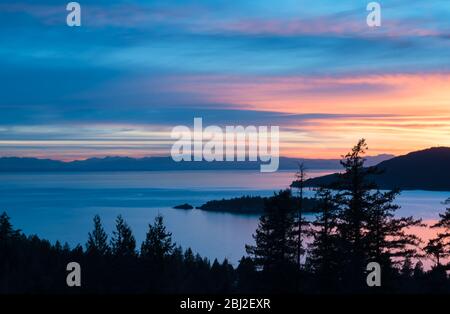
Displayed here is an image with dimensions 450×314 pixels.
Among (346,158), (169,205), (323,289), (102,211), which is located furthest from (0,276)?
(169,205)

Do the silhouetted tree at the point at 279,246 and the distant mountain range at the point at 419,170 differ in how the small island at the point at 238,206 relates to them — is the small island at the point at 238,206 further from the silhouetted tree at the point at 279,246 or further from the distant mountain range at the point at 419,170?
the silhouetted tree at the point at 279,246

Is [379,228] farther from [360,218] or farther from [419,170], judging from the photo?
[419,170]

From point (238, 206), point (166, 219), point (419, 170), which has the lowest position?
point (166, 219)

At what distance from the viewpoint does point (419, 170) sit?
235ft

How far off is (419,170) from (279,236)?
57.9 meters

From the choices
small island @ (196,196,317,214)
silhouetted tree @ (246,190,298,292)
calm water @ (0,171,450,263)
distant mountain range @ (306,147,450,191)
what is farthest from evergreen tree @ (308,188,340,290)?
small island @ (196,196,317,214)

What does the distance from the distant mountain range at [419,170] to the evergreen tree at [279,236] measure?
44181 millimetres

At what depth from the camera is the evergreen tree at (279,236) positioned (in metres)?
19.4

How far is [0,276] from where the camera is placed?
23781 mm

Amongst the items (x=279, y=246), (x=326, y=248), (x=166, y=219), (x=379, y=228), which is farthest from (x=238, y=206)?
(x=379, y=228)

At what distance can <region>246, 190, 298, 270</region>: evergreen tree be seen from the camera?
63.7 ft

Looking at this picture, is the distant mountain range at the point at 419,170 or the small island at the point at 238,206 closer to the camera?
the distant mountain range at the point at 419,170

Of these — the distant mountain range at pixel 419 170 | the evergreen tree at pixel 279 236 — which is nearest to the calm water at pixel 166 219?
the distant mountain range at pixel 419 170
